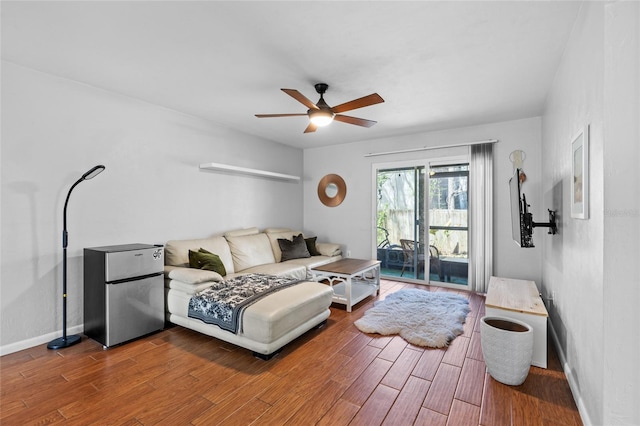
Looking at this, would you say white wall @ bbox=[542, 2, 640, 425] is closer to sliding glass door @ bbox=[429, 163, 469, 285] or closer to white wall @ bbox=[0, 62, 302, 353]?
sliding glass door @ bbox=[429, 163, 469, 285]

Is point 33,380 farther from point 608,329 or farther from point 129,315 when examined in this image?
point 608,329

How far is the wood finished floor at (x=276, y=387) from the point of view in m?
1.80

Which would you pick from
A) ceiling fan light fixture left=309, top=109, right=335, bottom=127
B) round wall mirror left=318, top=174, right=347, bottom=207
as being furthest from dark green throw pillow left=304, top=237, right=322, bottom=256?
ceiling fan light fixture left=309, top=109, right=335, bottom=127

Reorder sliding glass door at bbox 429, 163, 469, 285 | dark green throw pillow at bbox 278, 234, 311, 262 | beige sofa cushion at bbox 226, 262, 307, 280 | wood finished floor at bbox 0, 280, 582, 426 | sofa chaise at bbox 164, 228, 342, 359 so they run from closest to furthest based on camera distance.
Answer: wood finished floor at bbox 0, 280, 582, 426, sofa chaise at bbox 164, 228, 342, 359, beige sofa cushion at bbox 226, 262, 307, 280, sliding glass door at bbox 429, 163, 469, 285, dark green throw pillow at bbox 278, 234, 311, 262

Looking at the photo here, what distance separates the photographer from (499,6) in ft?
6.07

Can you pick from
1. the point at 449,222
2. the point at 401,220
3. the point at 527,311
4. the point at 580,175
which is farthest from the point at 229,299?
the point at 449,222

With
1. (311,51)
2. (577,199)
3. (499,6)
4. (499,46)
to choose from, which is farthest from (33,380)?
(499,46)

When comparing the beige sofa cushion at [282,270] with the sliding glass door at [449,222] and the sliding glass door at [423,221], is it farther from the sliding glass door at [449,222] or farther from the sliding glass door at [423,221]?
the sliding glass door at [449,222]

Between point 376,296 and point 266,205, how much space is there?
2.56m

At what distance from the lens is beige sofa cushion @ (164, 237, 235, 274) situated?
3.57 m

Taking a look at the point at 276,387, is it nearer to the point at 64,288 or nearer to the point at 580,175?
the point at 64,288

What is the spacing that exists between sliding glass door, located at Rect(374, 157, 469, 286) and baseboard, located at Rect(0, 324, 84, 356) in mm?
4434

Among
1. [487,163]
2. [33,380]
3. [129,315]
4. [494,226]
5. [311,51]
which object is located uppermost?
[311,51]

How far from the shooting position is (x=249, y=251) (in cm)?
443
